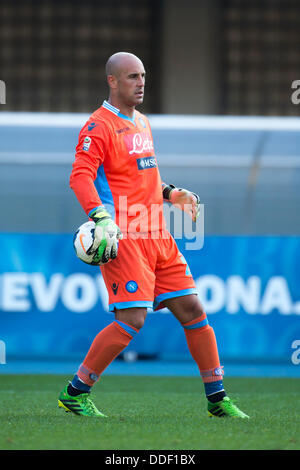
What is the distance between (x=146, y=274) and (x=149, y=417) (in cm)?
84

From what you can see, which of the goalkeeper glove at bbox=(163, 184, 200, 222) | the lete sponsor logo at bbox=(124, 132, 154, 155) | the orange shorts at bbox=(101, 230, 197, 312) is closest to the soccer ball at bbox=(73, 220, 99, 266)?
the orange shorts at bbox=(101, 230, 197, 312)

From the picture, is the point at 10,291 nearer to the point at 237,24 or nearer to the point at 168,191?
the point at 168,191

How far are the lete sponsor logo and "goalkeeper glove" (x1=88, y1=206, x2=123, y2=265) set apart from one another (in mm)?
421

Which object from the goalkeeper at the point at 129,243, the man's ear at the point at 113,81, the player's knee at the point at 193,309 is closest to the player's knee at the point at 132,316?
the goalkeeper at the point at 129,243

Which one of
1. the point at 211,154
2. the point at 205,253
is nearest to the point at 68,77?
the point at 211,154

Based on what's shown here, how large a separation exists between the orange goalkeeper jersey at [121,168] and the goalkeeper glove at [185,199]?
0.17 metres

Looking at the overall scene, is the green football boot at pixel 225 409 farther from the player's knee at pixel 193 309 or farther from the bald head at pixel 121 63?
the bald head at pixel 121 63

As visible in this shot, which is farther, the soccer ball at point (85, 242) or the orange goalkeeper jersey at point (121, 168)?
the orange goalkeeper jersey at point (121, 168)

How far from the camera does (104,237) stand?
443cm

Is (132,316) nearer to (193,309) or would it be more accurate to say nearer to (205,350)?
(193,309)

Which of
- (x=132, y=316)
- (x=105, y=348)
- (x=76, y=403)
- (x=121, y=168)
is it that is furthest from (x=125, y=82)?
(x=76, y=403)

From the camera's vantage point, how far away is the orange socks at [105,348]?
15.3 feet

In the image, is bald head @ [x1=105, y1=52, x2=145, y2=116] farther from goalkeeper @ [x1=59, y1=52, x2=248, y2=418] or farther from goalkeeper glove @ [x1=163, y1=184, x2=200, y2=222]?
goalkeeper glove @ [x1=163, y1=184, x2=200, y2=222]

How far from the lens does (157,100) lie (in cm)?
1152
